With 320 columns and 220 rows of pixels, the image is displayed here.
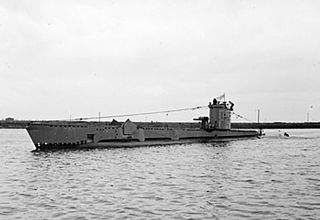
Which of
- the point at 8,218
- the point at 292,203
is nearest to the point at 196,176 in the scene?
the point at 292,203

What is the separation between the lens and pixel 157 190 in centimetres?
1936

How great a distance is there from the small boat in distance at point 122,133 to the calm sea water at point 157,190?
10.7 m

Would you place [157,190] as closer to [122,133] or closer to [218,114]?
[122,133]

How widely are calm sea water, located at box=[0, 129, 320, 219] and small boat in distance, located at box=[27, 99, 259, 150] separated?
10.7 metres

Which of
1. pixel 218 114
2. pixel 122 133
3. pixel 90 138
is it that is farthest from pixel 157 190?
pixel 218 114

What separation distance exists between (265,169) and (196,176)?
6.17 meters

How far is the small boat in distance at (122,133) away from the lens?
41.8 metres

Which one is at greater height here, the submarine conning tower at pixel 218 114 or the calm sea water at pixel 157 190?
the submarine conning tower at pixel 218 114

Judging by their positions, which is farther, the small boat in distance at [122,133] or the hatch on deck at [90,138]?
the hatch on deck at [90,138]

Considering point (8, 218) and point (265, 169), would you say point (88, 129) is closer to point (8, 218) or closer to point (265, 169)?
point (265, 169)

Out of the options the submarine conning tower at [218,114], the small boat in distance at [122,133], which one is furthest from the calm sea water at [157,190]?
the submarine conning tower at [218,114]

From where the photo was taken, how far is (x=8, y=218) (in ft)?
47.0

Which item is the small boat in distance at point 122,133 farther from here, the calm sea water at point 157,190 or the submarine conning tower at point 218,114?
the calm sea water at point 157,190

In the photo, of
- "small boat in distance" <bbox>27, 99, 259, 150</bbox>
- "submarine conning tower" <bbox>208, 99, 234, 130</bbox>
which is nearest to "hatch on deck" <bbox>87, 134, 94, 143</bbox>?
"small boat in distance" <bbox>27, 99, 259, 150</bbox>
